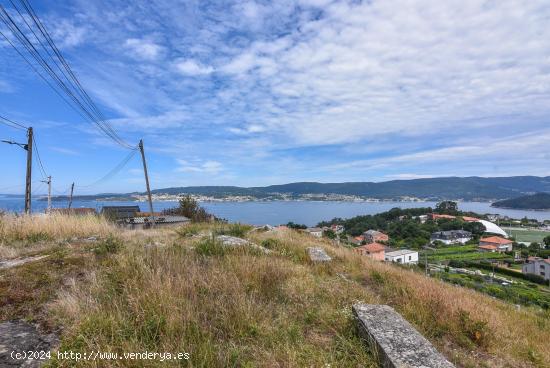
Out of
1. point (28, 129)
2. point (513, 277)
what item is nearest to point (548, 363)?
point (28, 129)

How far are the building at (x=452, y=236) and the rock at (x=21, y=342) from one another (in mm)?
75579

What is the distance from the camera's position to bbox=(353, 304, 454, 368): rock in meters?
2.42

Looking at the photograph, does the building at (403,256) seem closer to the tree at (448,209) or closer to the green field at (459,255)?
the green field at (459,255)

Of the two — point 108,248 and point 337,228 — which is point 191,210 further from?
point 337,228

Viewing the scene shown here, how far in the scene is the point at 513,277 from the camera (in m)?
39.1

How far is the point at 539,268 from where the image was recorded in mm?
40844

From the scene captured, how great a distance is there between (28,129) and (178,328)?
18.6m

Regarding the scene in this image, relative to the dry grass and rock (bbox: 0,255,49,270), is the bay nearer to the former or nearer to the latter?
the dry grass

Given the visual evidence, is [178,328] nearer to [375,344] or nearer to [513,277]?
[375,344]

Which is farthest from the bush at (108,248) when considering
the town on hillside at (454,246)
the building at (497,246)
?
the building at (497,246)

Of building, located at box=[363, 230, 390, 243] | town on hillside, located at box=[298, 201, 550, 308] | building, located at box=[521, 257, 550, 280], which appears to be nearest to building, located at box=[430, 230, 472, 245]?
town on hillside, located at box=[298, 201, 550, 308]

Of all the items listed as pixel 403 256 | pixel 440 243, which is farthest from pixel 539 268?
pixel 440 243

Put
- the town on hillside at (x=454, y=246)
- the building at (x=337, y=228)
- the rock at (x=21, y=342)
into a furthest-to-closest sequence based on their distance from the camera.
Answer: the building at (x=337, y=228)
the town on hillside at (x=454, y=246)
the rock at (x=21, y=342)

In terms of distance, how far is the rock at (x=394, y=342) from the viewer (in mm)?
2424
